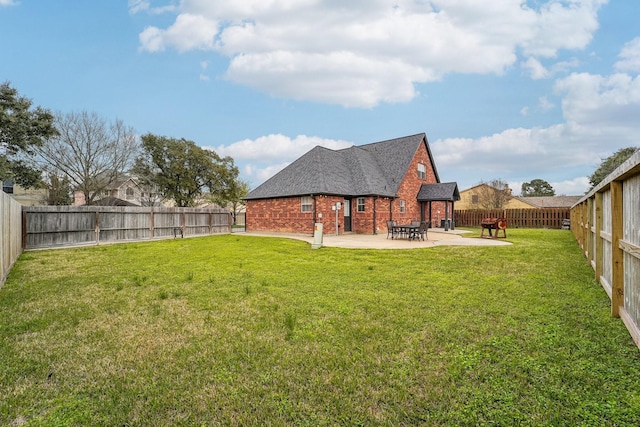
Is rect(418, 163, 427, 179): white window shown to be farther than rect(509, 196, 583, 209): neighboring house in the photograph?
No

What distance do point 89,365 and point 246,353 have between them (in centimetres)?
147

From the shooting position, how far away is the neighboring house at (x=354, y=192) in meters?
20.2

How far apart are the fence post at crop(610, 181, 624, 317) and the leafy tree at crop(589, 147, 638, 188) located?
3850 cm

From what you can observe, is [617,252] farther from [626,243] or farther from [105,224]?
[105,224]

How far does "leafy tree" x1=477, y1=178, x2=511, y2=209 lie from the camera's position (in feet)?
128

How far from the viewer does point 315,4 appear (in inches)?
387

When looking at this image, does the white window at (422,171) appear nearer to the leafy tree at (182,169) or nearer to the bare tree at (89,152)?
the leafy tree at (182,169)

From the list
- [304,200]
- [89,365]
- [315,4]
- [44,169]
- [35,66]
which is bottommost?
[89,365]

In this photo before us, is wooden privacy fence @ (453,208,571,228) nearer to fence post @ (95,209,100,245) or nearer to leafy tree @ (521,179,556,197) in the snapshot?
fence post @ (95,209,100,245)

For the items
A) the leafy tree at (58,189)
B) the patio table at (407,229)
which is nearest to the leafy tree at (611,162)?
the patio table at (407,229)

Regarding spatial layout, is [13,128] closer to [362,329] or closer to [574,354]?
[362,329]

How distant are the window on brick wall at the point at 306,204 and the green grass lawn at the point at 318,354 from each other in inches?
530

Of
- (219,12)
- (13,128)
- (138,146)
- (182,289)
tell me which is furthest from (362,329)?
(138,146)

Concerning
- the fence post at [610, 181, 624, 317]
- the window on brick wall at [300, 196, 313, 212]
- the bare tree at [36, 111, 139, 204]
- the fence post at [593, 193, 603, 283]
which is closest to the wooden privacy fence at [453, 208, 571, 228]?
the window on brick wall at [300, 196, 313, 212]
